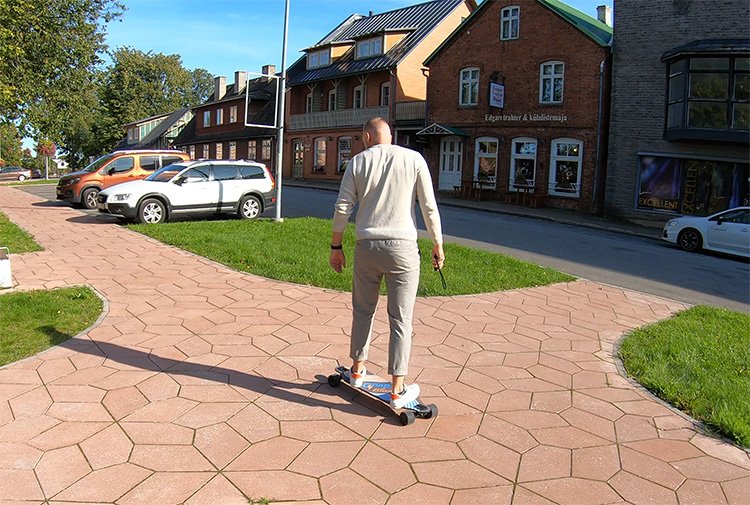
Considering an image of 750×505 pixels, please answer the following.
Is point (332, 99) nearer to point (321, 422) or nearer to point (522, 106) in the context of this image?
point (522, 106)

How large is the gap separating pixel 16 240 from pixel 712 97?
67.4 feet

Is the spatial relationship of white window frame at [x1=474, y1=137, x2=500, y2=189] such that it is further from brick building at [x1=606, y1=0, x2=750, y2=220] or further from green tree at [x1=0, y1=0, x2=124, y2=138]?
green tree at [x1=0, y1=0, x2=124, y2=138]

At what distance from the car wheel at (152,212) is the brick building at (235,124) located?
2550cm

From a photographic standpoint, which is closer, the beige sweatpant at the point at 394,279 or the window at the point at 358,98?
the beige sweatpant at the point at 394,279

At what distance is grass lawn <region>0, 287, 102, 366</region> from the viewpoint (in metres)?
5.18

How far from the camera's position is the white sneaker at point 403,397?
4.00 meters

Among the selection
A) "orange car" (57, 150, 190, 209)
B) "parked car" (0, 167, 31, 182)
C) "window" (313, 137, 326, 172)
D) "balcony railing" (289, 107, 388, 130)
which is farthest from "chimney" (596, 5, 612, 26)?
"parked car" (0, 167, 31, 182)

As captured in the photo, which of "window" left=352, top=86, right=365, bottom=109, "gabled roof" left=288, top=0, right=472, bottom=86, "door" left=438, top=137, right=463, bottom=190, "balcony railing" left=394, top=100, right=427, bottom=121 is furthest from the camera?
"window" left=352, top=86, right=365, bottom=109

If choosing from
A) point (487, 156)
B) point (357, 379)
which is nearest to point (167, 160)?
point (487, 156)

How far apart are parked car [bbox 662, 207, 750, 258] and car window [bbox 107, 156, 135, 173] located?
1663 cm

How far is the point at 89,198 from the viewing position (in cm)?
1872

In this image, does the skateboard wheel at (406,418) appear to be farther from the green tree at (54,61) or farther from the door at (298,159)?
the door at (298,159)

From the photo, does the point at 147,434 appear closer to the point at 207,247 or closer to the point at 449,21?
the point at 207,247

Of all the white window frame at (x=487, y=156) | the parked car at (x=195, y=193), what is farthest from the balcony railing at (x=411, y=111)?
the parked car at (x=195, y=193)
